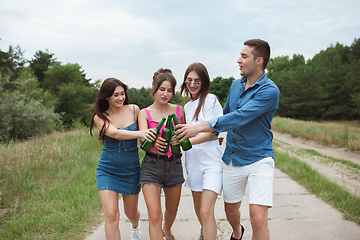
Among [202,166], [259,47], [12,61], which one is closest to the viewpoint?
[259,47]

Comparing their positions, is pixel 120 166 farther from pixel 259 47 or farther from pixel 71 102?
pixel 71 102

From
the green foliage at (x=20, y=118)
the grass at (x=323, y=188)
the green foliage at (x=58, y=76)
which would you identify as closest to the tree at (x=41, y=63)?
the green foliage at (x=58, y=76)

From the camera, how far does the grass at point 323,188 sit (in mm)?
4902

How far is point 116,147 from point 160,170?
693 millimetres

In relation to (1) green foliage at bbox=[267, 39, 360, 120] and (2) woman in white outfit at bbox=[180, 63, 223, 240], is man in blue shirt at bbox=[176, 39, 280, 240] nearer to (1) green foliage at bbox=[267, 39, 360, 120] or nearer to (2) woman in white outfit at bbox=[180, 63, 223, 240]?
(2) woman in white outfit at bbox=[180, 63, 223, 240]

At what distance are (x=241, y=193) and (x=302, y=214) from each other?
228 cm

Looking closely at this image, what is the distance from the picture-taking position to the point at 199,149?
3.48 m

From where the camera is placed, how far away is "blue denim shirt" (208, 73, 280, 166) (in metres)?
3.08

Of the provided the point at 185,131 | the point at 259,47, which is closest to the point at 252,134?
the point at 185,131

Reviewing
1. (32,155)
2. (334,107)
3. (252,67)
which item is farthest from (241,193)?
(334,107)

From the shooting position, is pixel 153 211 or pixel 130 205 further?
pixel 130 205

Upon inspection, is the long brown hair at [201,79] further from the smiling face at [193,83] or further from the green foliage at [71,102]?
the green foliage at [71,102]

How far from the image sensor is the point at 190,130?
3.12m

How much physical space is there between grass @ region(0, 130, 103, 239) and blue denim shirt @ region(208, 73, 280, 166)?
107 inches
